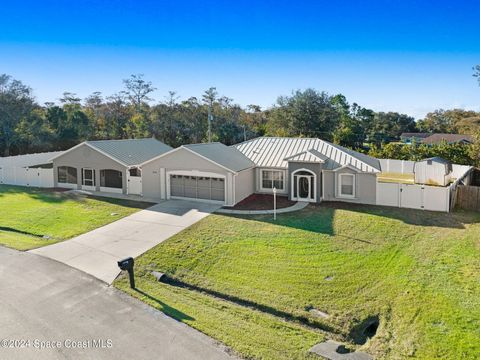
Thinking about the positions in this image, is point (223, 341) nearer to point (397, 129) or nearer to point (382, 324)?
point (382, 324)

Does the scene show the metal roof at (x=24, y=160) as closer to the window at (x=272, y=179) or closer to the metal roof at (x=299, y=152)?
the metal roof at (x=299, y=152)

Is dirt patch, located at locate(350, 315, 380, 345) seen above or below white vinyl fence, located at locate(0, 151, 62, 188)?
below

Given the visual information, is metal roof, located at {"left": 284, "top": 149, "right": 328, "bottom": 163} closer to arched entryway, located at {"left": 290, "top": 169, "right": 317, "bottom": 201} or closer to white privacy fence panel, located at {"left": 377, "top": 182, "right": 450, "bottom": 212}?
arched entryway, located at {"left": 290, "top": 169, "right": 317, "bottom": 201}

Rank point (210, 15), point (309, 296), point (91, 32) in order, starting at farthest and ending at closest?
point (91, 32)
point (210, 15)
point (309, 296)

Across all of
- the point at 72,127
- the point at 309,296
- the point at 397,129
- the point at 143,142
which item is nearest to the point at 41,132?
the point at 72,127

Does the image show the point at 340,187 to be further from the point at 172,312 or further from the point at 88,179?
the point at 88,179

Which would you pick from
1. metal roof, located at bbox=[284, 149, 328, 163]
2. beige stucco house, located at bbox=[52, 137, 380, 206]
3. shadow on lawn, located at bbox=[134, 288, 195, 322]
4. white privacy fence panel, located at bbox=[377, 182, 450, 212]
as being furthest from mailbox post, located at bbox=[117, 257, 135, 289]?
white privacy fence panel, located at bbox=[377, 182, 450, 212]

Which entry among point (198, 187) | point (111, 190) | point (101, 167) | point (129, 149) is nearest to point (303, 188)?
point (198, 187)
